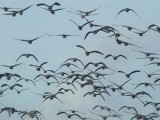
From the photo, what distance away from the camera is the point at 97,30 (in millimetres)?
100688

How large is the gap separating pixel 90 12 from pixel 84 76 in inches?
635

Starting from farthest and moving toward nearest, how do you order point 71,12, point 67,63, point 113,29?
point 67,63 < point 113,29 < point 71,12

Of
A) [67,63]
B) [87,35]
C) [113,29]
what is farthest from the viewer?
[67,63]

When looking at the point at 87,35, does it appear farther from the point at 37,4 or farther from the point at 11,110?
the point at 11,110

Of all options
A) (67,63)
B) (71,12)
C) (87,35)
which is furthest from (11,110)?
(71,12)

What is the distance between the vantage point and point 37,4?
321ft

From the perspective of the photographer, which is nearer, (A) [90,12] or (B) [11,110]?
(A) [90,12]

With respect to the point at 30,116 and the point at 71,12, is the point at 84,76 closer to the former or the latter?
the point at 30,116

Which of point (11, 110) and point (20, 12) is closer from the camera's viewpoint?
point (20, 12)

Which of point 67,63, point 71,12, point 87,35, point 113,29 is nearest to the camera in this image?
point 71,12

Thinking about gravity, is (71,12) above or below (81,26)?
below

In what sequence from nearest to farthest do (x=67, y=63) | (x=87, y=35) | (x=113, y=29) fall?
(x=113, y=29)
(x=87, y=35)
(x=67, y=63)

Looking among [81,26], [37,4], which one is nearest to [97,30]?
[81,26]

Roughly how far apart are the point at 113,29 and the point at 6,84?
28.6m
